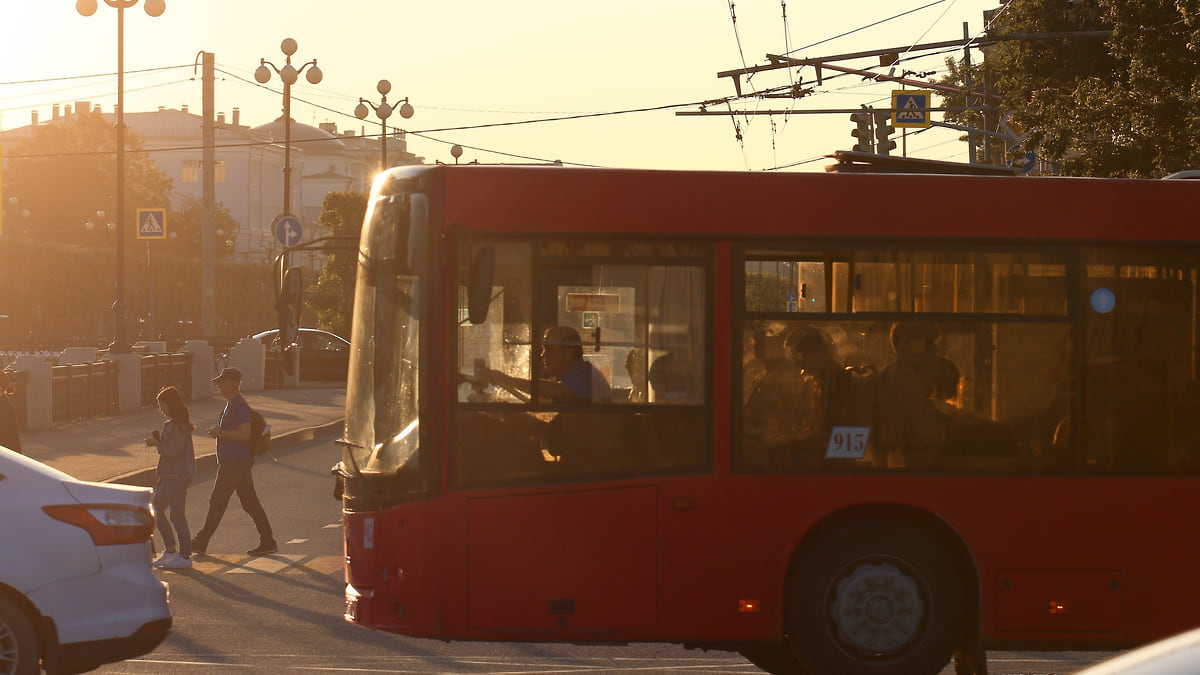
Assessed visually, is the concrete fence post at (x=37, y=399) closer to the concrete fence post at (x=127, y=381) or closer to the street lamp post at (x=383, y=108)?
the concrete fence post at (x=127, y=381)

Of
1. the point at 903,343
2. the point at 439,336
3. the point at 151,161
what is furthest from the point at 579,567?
the point at 151,161

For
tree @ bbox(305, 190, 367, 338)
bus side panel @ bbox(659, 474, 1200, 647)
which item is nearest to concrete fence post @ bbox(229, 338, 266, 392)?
tree @ bbox(305, 190, 367, 338)

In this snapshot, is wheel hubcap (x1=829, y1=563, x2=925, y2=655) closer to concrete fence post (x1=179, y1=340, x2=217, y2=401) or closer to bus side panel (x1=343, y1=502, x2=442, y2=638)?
bus side panel (x1=343, y1=502, x2=442, y2=638)

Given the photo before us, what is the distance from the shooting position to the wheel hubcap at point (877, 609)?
7.47 meters

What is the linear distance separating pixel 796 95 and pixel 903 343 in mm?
15104

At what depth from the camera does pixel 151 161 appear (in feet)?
339

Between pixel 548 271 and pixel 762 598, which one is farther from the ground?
pixel 548 271

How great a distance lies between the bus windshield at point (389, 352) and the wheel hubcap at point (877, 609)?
2215 millimetres

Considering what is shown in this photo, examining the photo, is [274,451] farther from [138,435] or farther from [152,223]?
[152,223]

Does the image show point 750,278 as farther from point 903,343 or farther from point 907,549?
point 907,549

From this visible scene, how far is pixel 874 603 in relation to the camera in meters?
7.54

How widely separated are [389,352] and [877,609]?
282 centimetres

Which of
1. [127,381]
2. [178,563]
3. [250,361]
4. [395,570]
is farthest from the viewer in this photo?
[250,361]

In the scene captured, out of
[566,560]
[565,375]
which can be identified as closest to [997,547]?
[566,560]
